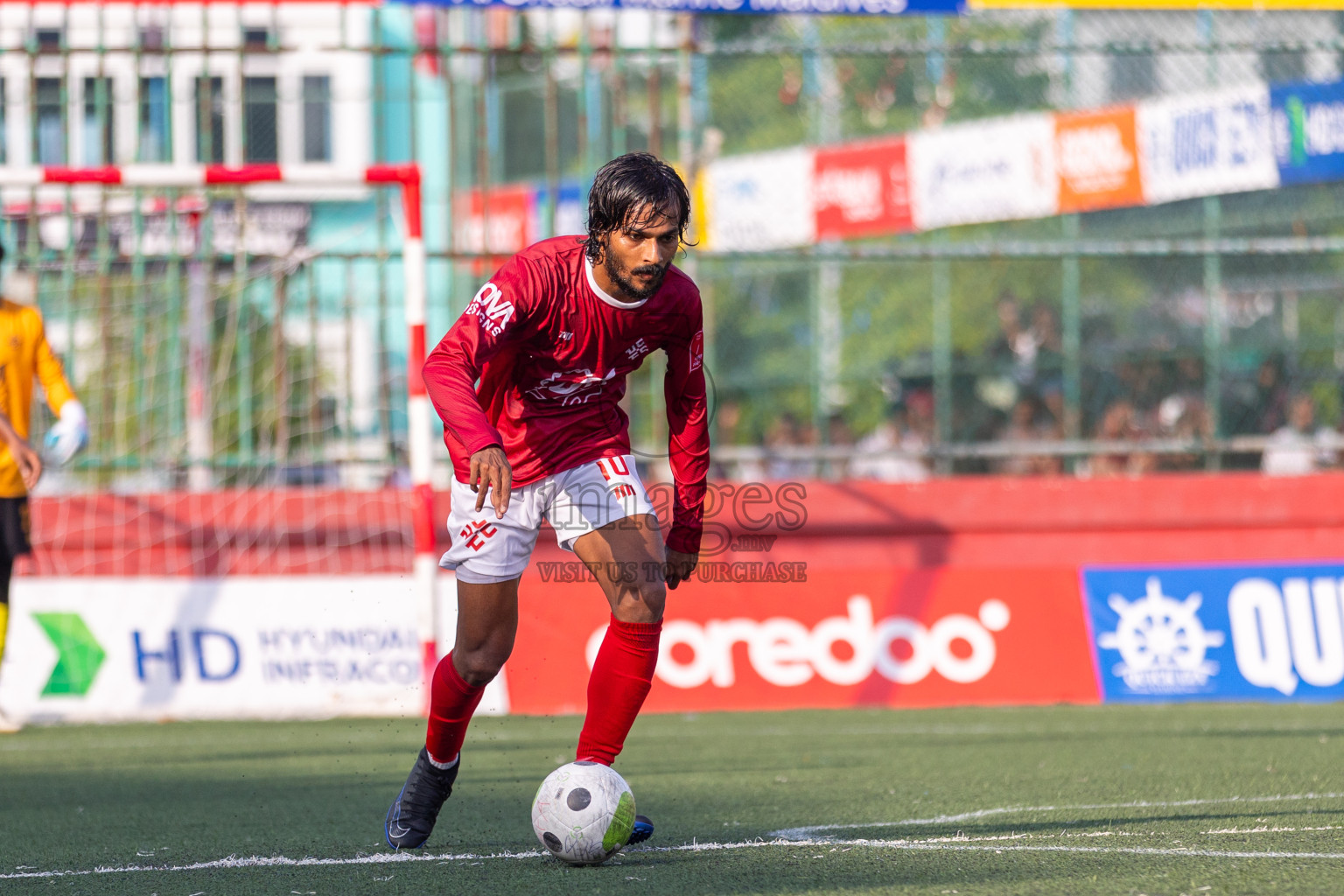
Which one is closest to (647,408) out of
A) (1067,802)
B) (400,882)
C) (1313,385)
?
(1313,385)

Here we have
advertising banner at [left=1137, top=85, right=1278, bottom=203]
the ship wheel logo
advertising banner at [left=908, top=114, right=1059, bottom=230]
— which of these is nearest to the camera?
the ship wheel logo

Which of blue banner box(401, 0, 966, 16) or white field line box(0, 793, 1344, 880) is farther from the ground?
blue banner box(401, 0, 966, 16)

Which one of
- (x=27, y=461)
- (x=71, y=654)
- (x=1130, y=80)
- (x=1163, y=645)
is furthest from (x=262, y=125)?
(x=1163, y=645)

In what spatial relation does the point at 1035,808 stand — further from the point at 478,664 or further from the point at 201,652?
the point at 201,652

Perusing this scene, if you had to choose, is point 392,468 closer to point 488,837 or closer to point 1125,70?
point 488,837

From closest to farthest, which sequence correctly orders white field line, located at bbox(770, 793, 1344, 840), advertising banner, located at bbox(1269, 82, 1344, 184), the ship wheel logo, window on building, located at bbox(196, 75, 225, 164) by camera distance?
white field line, located at bbox(770, 793, 1344, 840), the ship wheel logo, window on building, located at bbox(196, 75, 225, 164), advertising banner, located at bbox(1269, 82, 1344, 184)

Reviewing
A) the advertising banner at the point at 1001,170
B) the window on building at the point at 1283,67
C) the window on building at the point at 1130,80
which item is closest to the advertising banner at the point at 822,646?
the window on building at the point at 1283,67

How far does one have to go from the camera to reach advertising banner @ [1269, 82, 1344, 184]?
11281 mm

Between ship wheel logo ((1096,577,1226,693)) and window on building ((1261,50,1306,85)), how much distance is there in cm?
589

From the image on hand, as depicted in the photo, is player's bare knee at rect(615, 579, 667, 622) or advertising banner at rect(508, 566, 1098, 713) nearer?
player's bare knee at rect(615, 579, 667, 622)

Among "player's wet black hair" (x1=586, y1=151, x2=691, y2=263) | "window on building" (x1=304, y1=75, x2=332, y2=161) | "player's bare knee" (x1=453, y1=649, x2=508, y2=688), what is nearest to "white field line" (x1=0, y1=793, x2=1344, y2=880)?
"player's bare knee" (x1=453, y1=649, x2=508, y2=688)

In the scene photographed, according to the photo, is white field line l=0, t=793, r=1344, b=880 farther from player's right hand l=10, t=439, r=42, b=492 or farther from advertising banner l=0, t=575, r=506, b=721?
advertising banner l=0, t=575, r=506, b=721

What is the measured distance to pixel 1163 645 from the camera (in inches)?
327

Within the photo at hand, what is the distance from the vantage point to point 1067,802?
4.88 metres
